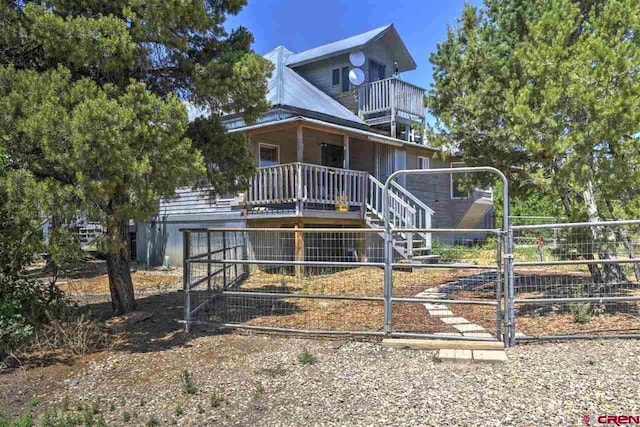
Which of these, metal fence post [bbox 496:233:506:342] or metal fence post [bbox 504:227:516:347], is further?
metal fence post [bbox 496:233:506:342]

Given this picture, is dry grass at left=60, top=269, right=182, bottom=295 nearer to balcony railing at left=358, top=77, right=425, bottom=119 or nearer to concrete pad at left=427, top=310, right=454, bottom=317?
concrete pad at left=427, top=310, right=454, bottom=317

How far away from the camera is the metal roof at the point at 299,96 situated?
13.9m

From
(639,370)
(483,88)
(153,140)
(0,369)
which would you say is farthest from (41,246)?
(483,88)

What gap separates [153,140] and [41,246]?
177 centimetres

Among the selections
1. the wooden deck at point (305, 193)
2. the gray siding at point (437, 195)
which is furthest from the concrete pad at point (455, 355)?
the gray siding at point (437, 195)

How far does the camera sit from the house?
1239 cm

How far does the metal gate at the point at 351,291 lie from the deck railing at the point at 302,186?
1032mm

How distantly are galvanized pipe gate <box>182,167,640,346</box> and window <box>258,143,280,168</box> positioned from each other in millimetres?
4160

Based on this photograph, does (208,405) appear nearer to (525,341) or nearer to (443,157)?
(525,341)

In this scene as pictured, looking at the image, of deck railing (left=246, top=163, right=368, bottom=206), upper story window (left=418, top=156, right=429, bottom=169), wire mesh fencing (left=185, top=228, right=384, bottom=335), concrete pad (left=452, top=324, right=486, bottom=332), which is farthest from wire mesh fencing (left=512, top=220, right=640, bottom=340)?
upper story window (left=418, top=156, right=429, bottom=169)

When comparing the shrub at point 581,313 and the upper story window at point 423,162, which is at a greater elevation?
the upper story window at point 423,162

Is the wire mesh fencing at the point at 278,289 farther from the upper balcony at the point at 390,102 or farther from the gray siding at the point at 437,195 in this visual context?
the gray siding at the point at 437,195

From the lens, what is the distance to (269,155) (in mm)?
14891

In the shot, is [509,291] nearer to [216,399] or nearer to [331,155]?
[216,399]
